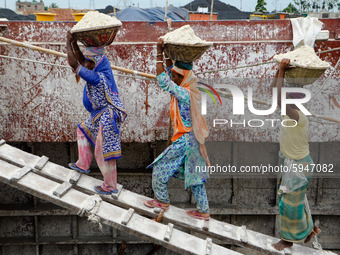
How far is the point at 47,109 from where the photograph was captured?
417 centimetres

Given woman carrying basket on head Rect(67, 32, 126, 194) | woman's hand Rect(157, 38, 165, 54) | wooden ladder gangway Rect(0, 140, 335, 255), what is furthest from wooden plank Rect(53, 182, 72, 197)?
woman's hand Rect(157, 38, 165, 54)

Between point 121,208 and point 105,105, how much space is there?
88 centimetres

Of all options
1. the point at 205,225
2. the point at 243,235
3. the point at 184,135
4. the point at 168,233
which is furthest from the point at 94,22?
the point at 243,235

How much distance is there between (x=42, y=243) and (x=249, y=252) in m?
2.54

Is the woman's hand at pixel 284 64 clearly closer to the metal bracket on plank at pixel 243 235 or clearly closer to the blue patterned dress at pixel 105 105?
the blue patterned dress at pixel 105 105

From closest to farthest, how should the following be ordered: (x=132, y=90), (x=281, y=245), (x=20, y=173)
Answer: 1. (x=20, y=173)
2. (x=281, y=245)
3. (x=132, y=90)

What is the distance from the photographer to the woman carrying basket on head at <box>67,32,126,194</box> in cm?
315

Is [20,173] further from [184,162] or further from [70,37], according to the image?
[184,162]

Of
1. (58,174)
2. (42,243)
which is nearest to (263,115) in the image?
(58,174)

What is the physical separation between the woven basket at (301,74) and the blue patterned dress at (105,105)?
1366mm

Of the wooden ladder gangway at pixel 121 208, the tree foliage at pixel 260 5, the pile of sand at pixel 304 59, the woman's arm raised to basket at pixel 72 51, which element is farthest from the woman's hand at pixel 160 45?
A: the tree foliage at pixel 260 5

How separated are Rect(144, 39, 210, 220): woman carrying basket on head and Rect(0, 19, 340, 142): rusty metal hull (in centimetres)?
90

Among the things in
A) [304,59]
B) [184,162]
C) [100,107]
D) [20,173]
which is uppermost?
[304,59]

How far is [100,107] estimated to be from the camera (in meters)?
3.30
